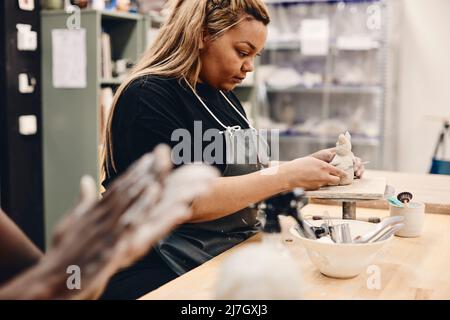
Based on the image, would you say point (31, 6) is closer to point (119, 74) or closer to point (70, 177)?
point (119, 74)

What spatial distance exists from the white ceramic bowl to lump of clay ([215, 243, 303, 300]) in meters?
0.45

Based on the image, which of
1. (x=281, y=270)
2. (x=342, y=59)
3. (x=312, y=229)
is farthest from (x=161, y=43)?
(x=342, y=59)

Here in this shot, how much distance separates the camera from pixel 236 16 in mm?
1627

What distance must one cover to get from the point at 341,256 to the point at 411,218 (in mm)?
541

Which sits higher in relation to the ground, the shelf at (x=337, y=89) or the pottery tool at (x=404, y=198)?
the shelf at (x=337, y=89)

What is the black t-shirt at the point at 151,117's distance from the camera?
1531 mm

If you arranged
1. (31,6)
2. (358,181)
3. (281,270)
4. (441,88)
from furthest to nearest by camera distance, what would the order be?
(441,88), (31,6), (358,181), (281,270)

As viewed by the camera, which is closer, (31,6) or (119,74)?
(31,6)

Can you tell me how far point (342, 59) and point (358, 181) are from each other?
335cm

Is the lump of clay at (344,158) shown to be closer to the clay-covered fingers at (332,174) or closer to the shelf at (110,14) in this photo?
the clay-covered fingers at (332,174)

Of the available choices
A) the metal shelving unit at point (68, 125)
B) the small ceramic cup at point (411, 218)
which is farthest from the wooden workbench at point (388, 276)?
the metal shelving unit at point (68, 125)

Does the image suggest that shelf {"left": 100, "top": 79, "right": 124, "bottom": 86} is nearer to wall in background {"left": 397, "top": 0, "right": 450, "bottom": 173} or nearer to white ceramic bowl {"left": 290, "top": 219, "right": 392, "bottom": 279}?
white ceramic bowl {"left": 290, "top": 219, "right": 392, "bottom": 279}

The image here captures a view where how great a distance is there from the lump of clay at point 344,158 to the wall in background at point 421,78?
346 centimetres

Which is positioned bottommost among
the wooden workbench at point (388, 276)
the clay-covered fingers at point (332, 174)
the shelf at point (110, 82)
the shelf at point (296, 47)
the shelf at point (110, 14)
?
the wooden workbench at point (388, 276)
